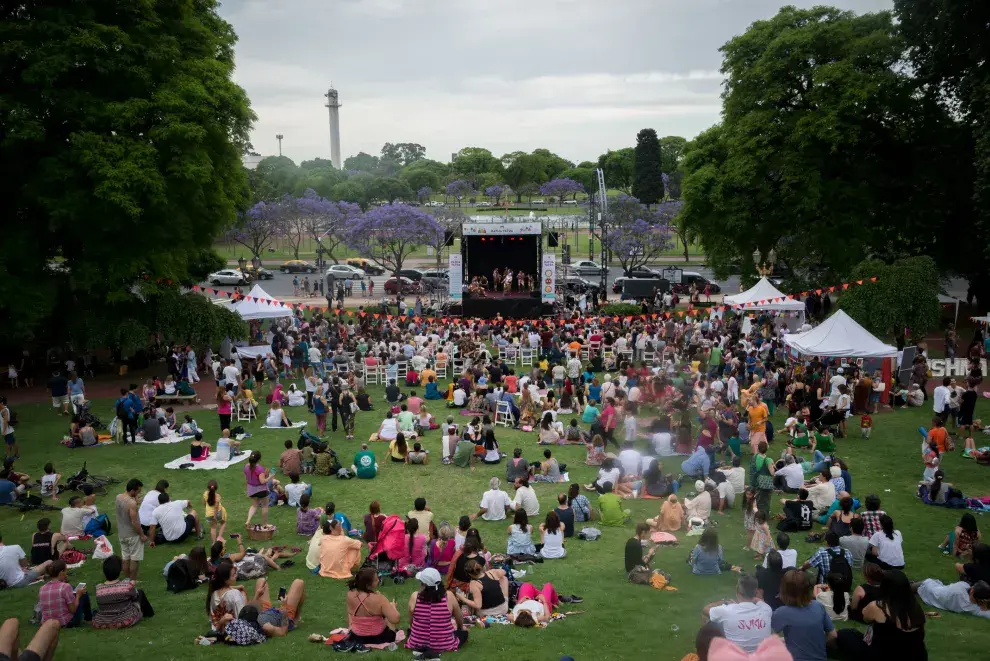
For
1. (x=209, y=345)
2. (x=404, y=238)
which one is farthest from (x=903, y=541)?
(x=404, y=238)

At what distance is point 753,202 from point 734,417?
17.6 metres

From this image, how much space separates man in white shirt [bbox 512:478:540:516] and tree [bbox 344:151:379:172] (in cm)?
10591

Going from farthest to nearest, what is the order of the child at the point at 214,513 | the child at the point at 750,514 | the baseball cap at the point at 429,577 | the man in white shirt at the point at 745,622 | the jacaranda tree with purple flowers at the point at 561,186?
the jacaranda tree with purple flowers at the point at 561,186 < the child at the point at 750,514 < the child at the point at 214,513 < the baseball cap at the point at 429,577 < the man in white shirt at the point at 745,622

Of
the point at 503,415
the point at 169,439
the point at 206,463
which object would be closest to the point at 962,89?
the point at 503,415

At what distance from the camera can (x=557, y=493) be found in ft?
42.7

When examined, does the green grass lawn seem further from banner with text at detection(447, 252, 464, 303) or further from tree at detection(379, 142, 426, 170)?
tree at detection(379, 142, 426, 170)

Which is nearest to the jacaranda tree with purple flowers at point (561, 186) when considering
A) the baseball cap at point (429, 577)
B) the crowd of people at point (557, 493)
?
the crowd of people at point (557, 493)

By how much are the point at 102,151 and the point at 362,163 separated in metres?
102

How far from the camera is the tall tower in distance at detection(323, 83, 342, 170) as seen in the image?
119625 mm

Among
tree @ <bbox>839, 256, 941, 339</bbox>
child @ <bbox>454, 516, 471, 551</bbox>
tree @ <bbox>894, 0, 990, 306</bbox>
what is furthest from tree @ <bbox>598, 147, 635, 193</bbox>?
child @ <bbox>454, 516, 471, 551</bbox>

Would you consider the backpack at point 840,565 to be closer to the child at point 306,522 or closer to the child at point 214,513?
the child at point 306,522

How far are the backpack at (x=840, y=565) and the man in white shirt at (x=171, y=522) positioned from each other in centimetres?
837

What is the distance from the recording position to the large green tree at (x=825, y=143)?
88.5 feet

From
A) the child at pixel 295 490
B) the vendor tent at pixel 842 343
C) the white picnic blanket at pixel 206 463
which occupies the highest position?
the vendor tent at pixel 842 343
